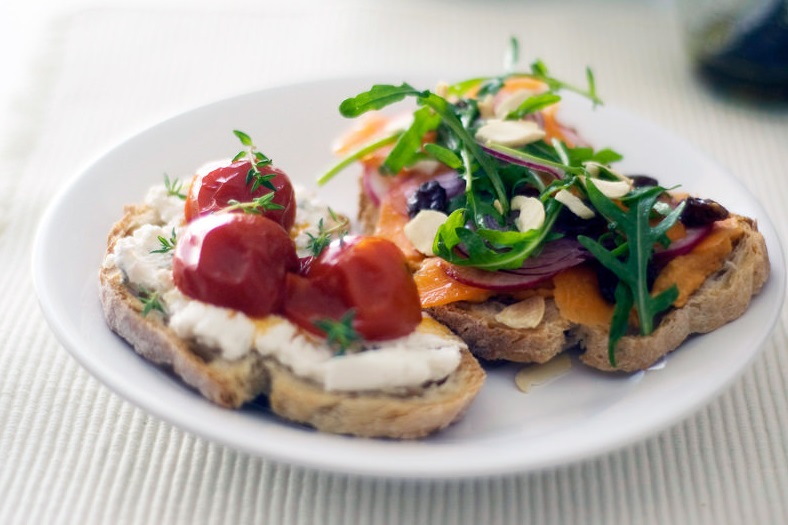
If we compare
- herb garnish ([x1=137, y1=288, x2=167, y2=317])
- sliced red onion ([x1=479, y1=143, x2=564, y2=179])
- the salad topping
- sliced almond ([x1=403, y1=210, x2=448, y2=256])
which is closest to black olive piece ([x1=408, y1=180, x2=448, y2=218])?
the salad topping

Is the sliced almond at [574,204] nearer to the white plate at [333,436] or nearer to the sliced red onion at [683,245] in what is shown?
the sliced red onion at [683,245]

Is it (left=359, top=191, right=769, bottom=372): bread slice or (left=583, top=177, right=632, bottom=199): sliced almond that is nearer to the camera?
(left=359, top=191, right=769, bottom=372): bread slice

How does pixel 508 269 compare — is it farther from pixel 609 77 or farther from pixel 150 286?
pixel 609 77

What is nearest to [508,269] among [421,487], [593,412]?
[593,412]

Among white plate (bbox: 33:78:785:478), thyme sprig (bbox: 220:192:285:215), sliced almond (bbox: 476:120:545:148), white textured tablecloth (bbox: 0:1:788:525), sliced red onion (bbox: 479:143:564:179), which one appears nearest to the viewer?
white plate (bbox: 33:78:785:478)

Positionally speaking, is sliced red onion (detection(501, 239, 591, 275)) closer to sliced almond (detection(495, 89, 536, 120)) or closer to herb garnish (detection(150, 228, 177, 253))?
sliced almond (detection(495, 89, 536, 120))

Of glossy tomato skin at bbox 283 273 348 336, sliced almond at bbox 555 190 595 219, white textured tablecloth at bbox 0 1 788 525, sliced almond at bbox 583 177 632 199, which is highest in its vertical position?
sliced almond at bbox 583 177 632 199
